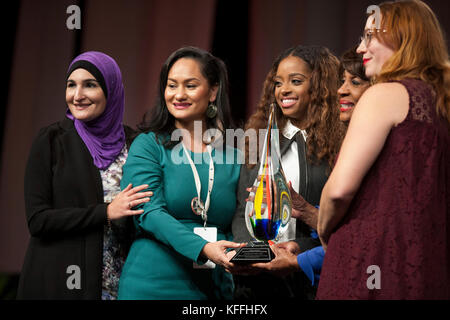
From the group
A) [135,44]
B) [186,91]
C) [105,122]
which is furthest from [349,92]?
[135,44]

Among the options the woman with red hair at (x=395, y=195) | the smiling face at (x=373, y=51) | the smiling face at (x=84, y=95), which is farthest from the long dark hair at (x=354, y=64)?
the smiling face at (x=84, y=95)

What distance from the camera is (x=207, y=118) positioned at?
7.13 ft

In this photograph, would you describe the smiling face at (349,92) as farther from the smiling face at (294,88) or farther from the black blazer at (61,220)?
the black blazer at (61,220)

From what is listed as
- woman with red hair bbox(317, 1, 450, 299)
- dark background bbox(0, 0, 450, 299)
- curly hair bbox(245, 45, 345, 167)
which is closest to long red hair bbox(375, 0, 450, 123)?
woman with red hair bbox(317, 1, 450, 299)

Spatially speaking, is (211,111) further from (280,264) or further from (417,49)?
(417,49)

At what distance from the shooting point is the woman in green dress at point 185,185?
1.83m

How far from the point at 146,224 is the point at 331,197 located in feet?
2.62

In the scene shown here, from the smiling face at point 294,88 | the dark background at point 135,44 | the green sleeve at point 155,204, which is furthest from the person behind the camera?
the dark background at point 135,44

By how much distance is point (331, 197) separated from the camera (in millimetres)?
1312

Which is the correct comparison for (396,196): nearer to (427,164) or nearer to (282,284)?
(427,164)

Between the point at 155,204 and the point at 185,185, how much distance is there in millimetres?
140

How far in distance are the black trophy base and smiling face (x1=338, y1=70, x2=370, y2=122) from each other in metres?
0.61

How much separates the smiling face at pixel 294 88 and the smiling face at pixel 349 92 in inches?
5.9
